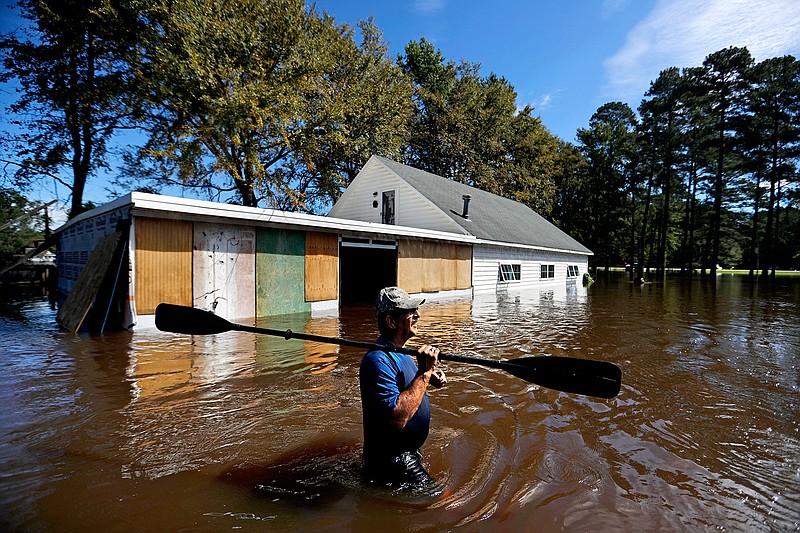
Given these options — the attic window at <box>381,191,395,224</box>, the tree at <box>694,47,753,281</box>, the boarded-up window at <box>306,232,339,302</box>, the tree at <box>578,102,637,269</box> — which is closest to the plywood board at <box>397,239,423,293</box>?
the boarded-up window at <box>306,232,339,302</box>

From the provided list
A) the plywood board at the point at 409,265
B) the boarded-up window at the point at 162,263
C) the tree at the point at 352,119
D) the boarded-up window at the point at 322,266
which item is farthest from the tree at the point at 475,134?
the boarded-up window at the point at 162,263

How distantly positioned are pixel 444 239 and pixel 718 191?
1368 inches

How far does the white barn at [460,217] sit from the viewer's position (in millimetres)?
19047

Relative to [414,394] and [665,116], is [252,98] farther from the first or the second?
[665,116]

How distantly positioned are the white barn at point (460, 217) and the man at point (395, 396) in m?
13.0

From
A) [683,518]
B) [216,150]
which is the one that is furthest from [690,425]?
[216,150]

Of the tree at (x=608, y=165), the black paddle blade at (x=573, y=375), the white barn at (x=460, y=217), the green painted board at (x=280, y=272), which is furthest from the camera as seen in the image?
the tree at (x=608, y=165)

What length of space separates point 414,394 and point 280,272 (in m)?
10.0

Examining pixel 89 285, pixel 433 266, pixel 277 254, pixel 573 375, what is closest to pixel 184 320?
pixel 573 375

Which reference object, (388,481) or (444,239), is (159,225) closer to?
(388,481)

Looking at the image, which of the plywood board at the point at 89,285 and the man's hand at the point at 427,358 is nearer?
the man's hand at the point at 427,358

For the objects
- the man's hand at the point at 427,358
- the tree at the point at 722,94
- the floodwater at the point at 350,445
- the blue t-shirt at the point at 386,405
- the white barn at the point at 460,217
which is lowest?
the floodwater at the point at 350,445

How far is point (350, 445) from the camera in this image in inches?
151

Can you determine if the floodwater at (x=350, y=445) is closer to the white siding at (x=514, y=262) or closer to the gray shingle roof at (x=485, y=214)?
→ the white siding at (x=514, y=262)
